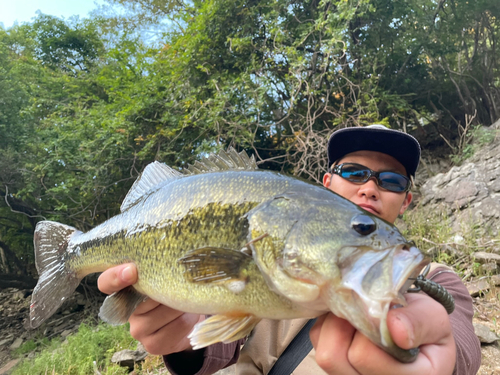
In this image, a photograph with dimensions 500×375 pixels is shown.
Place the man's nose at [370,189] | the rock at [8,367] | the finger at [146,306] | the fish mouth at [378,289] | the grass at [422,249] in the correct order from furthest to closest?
the rock at [8,367]
the grass at [422,249]
the man's nose at [370,189]
the finger at [146,306]
the fish mouth at [378,289]

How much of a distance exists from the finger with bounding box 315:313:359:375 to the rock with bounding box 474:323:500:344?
2747mm

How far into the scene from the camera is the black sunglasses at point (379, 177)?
1901 millimetres

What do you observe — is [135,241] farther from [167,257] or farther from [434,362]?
[434,362]

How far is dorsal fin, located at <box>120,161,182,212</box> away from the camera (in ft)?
4.86

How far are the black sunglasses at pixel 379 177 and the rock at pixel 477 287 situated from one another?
260 cm

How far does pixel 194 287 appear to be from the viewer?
103cm

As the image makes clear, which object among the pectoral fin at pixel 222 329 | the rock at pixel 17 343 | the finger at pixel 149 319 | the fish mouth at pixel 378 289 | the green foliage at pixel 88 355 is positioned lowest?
the rock at pixel 17 343

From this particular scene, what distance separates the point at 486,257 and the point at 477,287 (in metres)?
0.53

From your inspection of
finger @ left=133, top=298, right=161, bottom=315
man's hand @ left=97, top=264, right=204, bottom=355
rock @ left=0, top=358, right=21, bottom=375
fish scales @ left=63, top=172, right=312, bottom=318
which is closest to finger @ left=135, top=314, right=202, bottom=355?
man's hand @ left=97, top=264, right=204, bottom=355

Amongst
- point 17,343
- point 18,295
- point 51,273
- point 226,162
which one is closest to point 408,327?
point 226,162

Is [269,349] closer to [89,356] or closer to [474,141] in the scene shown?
[89,356]

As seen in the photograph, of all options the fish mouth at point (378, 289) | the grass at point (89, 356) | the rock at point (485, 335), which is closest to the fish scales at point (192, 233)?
the fish mouth at point (378, 289)

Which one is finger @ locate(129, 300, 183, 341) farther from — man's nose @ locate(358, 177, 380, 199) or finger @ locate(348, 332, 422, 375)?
man's nose @ locate(358, 177, 380, 199)

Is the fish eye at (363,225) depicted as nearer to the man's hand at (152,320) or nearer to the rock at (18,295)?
the man's hand at (152,320)
